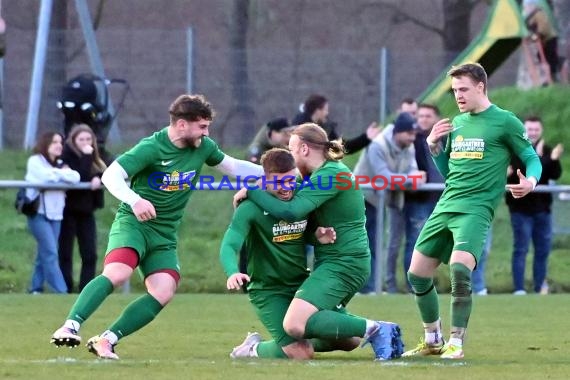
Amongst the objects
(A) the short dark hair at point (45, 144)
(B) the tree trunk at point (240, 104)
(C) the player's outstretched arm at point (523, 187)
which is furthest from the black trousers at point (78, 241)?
(C) the player's outstretched arm at point (523, 187)

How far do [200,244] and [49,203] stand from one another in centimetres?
323

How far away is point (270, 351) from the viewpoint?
9836mm

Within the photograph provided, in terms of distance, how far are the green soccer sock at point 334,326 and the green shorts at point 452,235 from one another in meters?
0.77

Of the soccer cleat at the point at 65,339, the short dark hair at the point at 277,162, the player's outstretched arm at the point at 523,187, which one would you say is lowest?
the soccer cleat at the point at 65,339

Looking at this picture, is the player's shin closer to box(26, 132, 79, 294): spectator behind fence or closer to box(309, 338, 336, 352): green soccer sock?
box(309, 338, 336, 352): green soccer sock

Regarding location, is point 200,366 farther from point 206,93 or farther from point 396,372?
point 206,93

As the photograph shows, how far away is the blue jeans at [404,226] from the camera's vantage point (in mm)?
16125

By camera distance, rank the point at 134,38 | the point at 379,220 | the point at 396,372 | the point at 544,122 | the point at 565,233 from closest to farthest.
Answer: the point at 396,372 → the point at 379,220 → the point at 565,233 → the point at 134,38 → the point at 544,122

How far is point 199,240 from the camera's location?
733 inches

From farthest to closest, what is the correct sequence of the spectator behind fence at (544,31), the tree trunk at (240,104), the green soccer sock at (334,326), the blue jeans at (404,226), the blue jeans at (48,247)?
1. the spectator behind fence at (544,31)
2. the tree trunk at (240,104)
3. the blue jeans at (404,226)
4. the blue jeans at (48,247)
5. the green soccer sock at (334,326)

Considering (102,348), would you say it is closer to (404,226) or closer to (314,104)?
(314,104)

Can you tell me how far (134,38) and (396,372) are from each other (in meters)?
12.3

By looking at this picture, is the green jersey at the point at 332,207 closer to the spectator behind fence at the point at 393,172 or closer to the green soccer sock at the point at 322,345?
the green soccer sock at the point at 322,345

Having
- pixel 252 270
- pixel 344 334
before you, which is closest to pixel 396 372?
pixel 344 334
